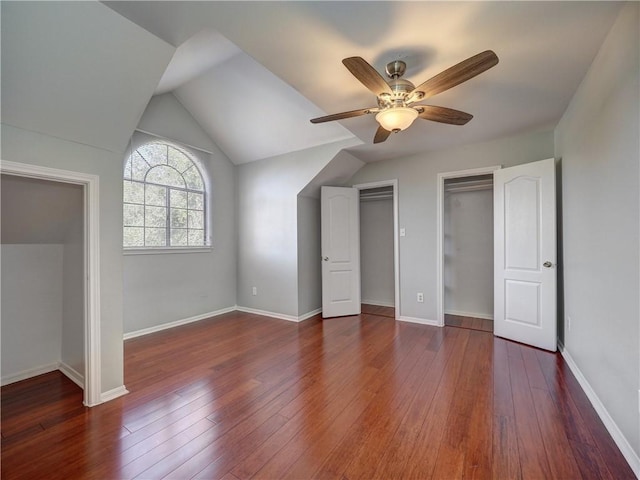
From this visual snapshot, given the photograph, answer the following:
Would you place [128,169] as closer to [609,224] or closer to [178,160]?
[178,160]

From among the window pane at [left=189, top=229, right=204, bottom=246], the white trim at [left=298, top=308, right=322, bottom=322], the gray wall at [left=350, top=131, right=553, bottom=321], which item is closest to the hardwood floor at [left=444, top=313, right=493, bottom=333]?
the gray wall at [left=350, top=131, right=553, bottom=321]

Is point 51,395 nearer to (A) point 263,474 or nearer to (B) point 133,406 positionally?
(B) point 133,406

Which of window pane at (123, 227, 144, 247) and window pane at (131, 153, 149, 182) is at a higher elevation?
window pane at (131, 153, 149, 182)

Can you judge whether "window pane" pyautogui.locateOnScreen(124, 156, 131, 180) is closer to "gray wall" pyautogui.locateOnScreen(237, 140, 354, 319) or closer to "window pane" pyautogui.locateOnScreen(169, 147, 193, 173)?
"window pane" pyautogui.locateOnScreen(169, 147, 193, 173)

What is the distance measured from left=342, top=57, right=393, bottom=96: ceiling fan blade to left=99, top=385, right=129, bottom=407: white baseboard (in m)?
2.79

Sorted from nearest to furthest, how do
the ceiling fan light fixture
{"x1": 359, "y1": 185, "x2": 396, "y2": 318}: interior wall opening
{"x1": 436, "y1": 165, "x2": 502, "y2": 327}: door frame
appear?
the ceiling fan light fixture → {"x1": 436, "y1": 165, "x2": 502, "y2": 327}: door frame → {"x1": 359, "y1": 185, "x2": 396, "y2": 318}: interior wall opening

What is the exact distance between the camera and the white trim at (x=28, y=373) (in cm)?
231

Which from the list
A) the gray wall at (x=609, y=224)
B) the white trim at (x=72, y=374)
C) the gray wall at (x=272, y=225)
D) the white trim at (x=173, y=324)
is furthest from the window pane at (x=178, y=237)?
the gray wall at (x=609, y=224)

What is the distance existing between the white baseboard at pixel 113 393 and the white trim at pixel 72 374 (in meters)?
0.36

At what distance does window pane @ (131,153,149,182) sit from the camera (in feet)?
11.3

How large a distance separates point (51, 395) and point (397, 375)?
2773 millimetres

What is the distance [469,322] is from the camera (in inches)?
152

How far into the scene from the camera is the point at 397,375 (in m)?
2.40

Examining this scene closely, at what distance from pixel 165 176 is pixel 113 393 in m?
2.70
